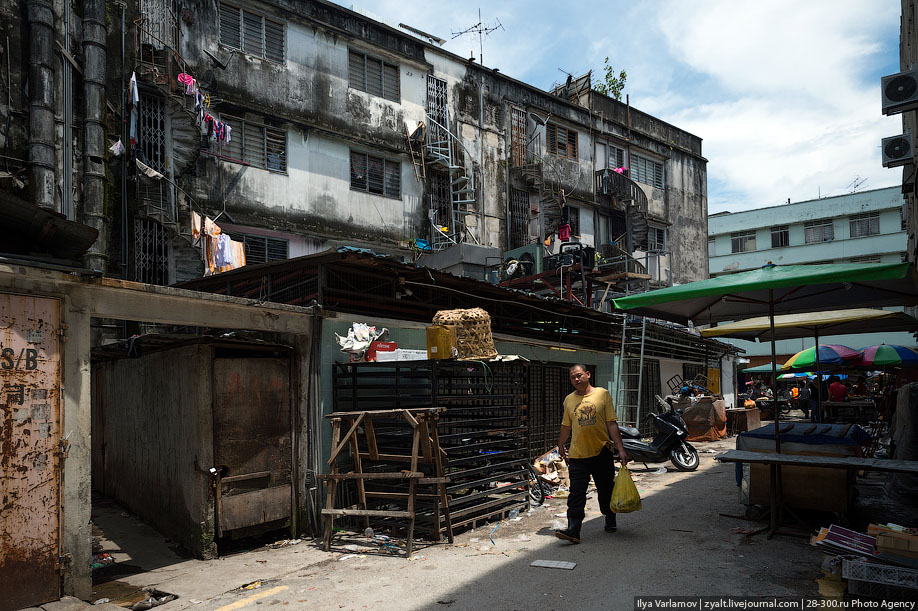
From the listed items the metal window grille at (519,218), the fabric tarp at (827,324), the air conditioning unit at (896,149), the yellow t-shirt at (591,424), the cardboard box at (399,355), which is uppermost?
the metal window grille at (519,218)

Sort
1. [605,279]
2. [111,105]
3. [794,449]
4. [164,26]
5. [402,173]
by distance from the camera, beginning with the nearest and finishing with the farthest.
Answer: [794,449]
[111,105]
[164,26]
[402,173]
[605,279]

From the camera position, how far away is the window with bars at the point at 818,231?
4147 cm

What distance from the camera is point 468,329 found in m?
8.79

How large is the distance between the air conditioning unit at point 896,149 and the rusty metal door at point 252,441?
9.20 metres

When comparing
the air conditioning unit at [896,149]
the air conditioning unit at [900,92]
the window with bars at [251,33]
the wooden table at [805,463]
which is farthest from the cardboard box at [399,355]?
the window with bars at [251,33]

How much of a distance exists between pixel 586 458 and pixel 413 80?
14840 mm

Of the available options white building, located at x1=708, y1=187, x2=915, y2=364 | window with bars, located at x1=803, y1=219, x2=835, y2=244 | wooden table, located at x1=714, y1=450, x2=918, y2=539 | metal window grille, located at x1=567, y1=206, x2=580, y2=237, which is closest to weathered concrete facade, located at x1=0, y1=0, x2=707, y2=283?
metal window grille, located at x1=567, y1=206, x2=580, y2=237

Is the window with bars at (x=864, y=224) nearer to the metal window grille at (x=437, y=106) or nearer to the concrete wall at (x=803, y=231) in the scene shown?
the concrete wall at (x=803, y=231)

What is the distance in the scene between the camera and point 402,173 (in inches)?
718

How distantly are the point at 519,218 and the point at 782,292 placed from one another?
13.4m

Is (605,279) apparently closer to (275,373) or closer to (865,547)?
(275,373)

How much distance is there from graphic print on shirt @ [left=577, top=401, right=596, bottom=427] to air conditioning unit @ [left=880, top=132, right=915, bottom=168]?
243 inches

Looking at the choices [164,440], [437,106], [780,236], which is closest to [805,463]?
[164,440]

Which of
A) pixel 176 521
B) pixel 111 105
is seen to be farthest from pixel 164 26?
pixel 176 521
